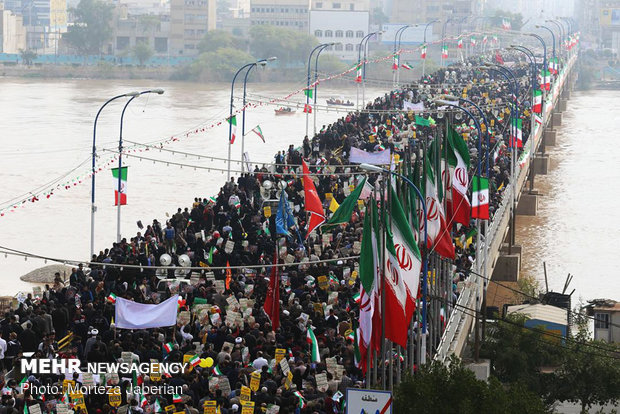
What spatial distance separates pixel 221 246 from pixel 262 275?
2.08 metres

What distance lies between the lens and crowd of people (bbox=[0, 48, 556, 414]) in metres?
13.2

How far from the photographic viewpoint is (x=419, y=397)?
12.8 m

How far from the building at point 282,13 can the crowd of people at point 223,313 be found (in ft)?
310

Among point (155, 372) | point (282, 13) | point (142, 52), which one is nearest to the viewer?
point (155, 372)

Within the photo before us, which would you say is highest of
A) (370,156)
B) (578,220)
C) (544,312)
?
(370,156)

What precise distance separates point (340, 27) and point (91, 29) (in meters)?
23.4

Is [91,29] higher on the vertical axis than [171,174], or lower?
higher

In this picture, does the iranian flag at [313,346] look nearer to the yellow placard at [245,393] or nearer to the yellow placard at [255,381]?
the yellow placard at [255,381]

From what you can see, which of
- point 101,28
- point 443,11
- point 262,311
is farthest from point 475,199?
point 443,11

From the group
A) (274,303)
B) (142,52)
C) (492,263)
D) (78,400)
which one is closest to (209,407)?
(78,400)

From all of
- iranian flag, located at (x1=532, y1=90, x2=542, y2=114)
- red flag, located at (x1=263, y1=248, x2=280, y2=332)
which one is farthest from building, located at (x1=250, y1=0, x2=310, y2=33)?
red flag, located at (x1=263, y1=248, x2=280, y2=332)

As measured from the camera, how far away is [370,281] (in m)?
13.6

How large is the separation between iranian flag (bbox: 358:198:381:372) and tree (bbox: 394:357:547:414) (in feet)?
2.50

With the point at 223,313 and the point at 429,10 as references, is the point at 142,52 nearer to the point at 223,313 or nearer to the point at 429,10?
the point at 429,10
